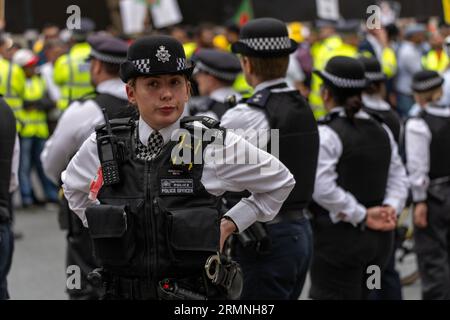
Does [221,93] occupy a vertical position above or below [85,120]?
below

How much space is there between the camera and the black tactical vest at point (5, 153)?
16.9 ft

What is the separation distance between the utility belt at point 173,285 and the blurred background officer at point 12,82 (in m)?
7.93

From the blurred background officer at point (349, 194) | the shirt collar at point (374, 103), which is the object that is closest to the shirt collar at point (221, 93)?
the shirt collar at point (374, 103)

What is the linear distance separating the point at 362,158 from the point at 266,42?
0.99 metres

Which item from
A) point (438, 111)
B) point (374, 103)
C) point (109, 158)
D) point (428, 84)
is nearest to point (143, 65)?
point (109, 158)

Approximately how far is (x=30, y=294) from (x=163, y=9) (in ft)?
18.4

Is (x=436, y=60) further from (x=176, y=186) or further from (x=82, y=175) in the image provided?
(x=176, y=186)

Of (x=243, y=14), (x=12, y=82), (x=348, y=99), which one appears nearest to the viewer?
(x=348, y=99)

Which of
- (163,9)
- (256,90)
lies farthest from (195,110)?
(163,9)

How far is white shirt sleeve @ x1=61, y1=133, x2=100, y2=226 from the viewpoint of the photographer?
3.88 m

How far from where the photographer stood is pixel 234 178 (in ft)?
12.7

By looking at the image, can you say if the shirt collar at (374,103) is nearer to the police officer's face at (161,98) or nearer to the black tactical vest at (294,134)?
the black tactical vest at (294,134)
